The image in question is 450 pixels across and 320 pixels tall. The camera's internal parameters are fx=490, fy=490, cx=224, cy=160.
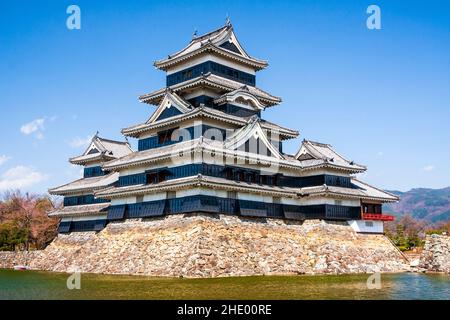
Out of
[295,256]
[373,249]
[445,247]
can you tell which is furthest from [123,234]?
[445,247]

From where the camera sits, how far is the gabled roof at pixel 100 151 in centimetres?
4556

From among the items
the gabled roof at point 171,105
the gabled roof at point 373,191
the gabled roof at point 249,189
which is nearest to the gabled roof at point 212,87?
the gabled roof at point 171,105

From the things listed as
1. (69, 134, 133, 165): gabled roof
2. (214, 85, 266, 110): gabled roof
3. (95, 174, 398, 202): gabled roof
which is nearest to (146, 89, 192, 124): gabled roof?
(214, 85, 266, 110): gabled roof

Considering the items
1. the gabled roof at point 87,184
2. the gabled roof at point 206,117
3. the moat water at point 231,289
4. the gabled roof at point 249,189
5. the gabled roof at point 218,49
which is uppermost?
the gabled roof at point 218,49

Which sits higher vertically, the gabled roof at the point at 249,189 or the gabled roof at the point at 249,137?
the gabled roof at the point at 249,137

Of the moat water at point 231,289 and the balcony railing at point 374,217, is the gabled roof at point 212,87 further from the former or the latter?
the moat water at point 231,289

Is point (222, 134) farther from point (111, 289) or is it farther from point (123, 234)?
point (111, 289)

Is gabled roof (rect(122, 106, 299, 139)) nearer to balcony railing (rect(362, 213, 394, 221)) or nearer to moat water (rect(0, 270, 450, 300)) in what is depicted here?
balcony railing (rect(362, 213, 394, 221))

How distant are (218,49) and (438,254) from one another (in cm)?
2237

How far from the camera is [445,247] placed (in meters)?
35.5

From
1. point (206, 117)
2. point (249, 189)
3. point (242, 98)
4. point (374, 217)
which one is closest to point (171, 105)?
point (206, 117)

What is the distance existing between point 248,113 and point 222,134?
402 cm

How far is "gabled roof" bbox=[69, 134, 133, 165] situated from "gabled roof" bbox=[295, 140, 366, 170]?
17438mm

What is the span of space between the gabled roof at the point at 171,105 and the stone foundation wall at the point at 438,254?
20.2 meters
